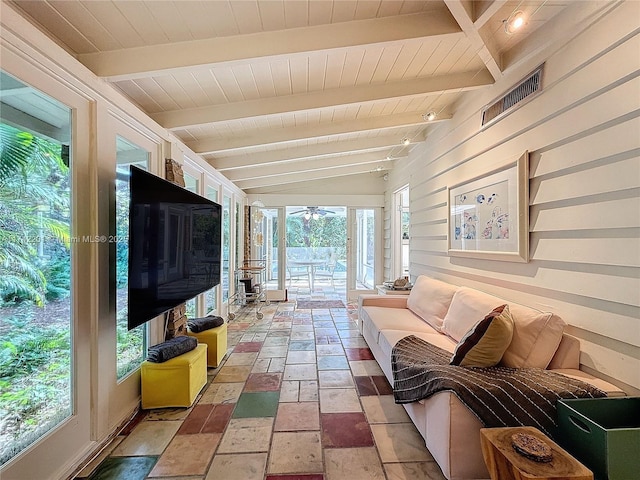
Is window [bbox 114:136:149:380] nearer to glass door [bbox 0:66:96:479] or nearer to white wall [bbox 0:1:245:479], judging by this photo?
white wall [bbox 0:1:245:479]

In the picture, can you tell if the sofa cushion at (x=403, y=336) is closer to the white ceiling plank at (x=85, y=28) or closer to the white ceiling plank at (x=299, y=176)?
the white ceiling plank at (x=85, y=28)

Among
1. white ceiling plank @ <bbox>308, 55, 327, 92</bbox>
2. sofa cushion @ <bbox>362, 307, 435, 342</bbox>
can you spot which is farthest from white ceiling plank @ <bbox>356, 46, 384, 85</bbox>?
sofa cushion @ <bbox>362, 307, 435, 342</bbox>

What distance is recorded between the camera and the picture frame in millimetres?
2088

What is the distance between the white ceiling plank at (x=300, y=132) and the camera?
3.41m

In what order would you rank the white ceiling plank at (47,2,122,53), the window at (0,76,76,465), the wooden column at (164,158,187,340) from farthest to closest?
1. the wooden column at (164,158,187,340)
2. the white ceiling plank at (47,2,122,53)
3. the window at (0,76,76,465)

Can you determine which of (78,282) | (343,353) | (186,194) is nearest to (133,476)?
(78,282)

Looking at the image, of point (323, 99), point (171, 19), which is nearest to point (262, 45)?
point (171, 19)

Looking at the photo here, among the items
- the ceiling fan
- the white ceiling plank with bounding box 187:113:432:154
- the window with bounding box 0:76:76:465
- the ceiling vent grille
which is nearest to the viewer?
the window with bounding box 0:76:76:465

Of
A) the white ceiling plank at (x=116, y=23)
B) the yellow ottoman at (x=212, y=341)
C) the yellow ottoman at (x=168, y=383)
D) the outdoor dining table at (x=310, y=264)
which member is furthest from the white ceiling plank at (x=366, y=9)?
the outdoor dining table at (x=310, y=264)

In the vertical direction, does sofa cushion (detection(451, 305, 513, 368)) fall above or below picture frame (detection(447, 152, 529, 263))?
below

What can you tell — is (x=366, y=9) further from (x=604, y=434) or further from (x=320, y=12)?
(x=604, y=434)

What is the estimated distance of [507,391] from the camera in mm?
1487

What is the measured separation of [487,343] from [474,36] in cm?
191

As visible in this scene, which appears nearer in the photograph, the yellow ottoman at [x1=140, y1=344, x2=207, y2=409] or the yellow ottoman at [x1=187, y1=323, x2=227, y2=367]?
the yellow ottoman at [x1=140, y1=344, x2=207, y2=409]
